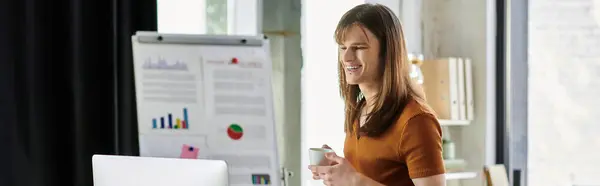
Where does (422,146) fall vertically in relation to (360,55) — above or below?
below

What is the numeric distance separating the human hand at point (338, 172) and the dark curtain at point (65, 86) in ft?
2.50

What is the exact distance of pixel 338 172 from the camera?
169 centimetres

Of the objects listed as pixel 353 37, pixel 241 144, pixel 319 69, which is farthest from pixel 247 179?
pixel 319 69

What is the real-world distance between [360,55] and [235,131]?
0.41m

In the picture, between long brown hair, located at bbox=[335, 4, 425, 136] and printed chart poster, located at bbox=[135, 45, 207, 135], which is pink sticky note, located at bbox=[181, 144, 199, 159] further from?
long brown hair, located at bbox=[335, 4, 425, 136]

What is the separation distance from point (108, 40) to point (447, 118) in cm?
147

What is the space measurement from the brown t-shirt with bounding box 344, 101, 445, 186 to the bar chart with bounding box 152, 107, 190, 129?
19.1 inches

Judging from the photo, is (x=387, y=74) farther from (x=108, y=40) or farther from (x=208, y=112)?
(x=108, y=40)

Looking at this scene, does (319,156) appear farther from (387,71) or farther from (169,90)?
(169,90)

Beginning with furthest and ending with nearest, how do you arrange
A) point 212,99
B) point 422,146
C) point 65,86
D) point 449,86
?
→ point 449,86, point 65,86, point 212,99, point 422,146

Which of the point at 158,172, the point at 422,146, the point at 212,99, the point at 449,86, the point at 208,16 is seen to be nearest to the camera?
the point at 422,146
